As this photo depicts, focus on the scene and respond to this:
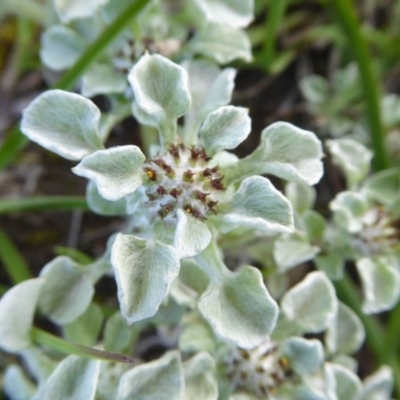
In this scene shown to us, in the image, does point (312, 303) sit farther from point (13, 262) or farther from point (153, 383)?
point (13, 262)

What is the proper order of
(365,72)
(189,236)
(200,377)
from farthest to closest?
(365,72), (200,377), (189,236)

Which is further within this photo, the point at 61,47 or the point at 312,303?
the point at 61,47

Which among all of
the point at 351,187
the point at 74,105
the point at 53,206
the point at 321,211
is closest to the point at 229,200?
the point at 74,105

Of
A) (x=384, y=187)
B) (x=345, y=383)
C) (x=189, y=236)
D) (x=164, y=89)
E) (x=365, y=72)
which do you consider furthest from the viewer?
(x=365, y=72)

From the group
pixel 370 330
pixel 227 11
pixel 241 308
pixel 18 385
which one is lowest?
pixel 370 330

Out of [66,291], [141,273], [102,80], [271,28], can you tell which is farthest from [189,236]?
[271,28]

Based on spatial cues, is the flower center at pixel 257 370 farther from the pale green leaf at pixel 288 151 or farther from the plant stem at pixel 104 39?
the plant stem at pixel 104 39

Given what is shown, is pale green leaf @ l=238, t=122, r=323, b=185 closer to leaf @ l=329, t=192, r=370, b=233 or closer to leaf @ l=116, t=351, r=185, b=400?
leaf @ l=329, t=192, r=370, b=233

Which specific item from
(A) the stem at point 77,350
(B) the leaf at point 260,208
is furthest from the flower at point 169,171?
(A) the stem at point 77,350
